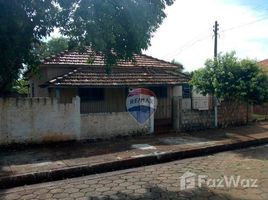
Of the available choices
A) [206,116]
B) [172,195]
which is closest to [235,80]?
[206,116]

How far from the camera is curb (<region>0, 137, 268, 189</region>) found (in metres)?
7.44

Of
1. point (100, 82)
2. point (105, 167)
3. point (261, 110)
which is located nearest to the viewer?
point (105, 167)

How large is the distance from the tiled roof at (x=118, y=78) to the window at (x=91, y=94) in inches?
30.5

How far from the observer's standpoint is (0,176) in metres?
7.46

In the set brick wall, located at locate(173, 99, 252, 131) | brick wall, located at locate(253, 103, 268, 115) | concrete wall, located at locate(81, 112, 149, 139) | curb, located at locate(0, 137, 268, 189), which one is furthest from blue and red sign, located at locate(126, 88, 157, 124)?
brick wall, located at locate(253, 103, 268, 115)

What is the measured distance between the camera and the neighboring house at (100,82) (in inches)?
565

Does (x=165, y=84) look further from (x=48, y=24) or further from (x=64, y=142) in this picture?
(x=48, y=24)

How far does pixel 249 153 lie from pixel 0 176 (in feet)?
23.0

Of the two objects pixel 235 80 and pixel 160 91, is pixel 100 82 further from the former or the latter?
pixel 235 80

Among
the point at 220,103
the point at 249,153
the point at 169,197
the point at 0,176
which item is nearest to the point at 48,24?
the point at 0,176

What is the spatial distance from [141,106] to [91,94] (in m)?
3.48

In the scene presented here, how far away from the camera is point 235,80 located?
1476 cm

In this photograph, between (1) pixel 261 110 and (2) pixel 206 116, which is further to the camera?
(1) pixel 261 110

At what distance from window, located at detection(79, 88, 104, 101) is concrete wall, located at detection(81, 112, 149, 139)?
373 cm
